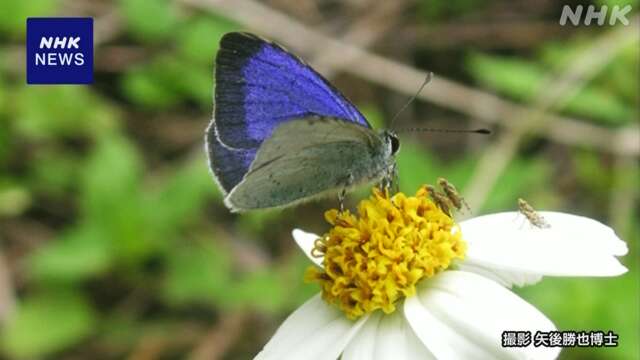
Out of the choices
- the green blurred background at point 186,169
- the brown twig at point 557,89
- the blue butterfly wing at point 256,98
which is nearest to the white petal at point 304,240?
the blue butterfly wing at point 256,98

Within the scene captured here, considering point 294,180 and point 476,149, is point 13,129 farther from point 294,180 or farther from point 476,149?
point 294,180

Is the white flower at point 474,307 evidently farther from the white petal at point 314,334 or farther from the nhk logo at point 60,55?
the nhk logo at point 60,55

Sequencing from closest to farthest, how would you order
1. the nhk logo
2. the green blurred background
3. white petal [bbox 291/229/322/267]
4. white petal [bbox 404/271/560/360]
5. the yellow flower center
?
white petal [bbox 404/271/560/360] → the yellow flower center → white petal [bbox 291/229/322/267] → the nhk logo → the green blurred background

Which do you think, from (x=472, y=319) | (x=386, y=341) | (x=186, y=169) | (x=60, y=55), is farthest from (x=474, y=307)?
(x=186, y=169)

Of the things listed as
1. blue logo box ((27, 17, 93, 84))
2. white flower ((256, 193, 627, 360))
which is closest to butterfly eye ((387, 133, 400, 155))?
white flower ((256, 193, 627, 360))

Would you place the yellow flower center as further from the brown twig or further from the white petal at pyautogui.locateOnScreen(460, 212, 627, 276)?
the brown twig

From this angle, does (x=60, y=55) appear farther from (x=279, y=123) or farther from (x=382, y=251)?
(x=382, y=251)

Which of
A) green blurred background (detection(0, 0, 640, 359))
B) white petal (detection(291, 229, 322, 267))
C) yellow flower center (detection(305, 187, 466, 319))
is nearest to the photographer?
yellow flower center (detection(305, 187, 466, 319))
